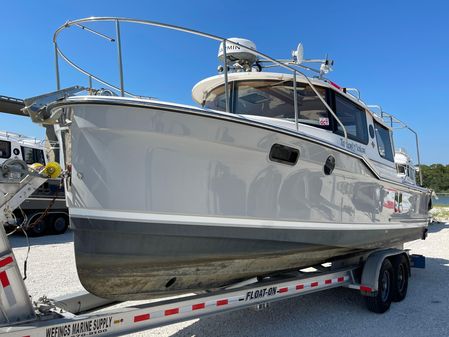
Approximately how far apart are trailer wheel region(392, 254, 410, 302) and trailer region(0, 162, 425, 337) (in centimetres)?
33

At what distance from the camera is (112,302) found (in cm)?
367

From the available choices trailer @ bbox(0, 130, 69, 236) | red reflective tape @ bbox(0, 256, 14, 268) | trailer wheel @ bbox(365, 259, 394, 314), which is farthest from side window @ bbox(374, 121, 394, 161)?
trailer @ bbox(0, 130, 69, 236)

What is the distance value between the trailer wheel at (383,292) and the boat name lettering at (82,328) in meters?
3.14

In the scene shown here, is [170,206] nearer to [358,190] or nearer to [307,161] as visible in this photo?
[307,161]

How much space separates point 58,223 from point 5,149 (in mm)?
3290

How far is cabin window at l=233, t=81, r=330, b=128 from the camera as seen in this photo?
14.2 ft

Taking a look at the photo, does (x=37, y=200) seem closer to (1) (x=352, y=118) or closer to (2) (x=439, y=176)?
(1) (x=352, y=118)

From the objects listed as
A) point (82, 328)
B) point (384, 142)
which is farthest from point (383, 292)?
point (82, 328)

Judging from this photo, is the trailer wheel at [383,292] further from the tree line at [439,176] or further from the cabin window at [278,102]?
the tree line at [439,176]

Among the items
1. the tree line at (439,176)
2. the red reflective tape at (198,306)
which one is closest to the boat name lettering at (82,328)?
the red reflective tape at (198,306)

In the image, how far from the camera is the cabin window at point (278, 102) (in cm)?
432


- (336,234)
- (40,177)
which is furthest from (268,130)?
(40,177)

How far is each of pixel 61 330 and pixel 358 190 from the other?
10.5 ft

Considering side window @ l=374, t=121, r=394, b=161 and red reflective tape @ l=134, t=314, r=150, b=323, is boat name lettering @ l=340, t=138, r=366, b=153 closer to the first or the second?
side window @ l=374, t=121, r=394, b=161
